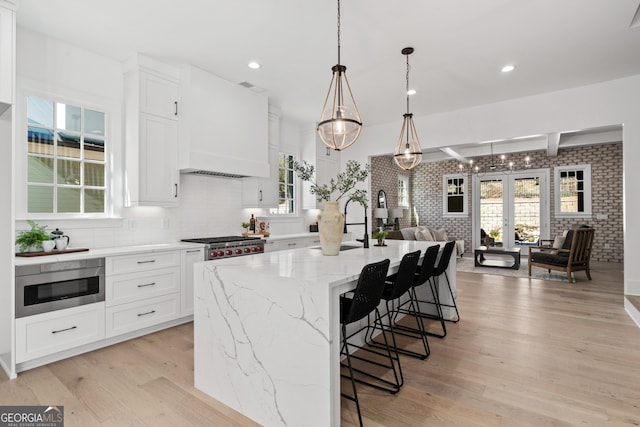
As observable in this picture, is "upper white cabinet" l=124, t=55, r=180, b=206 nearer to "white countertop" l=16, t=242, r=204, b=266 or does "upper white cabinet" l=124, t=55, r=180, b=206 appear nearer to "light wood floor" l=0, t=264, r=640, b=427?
"white countertop" l=16, t=242, r=204, b=266

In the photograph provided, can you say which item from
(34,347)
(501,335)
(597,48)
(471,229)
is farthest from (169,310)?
(471,229)

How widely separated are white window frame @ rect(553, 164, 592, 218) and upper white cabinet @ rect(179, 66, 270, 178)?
25.1 feet

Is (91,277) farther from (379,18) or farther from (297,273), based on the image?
(379,18)

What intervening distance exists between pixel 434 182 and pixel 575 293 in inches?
226

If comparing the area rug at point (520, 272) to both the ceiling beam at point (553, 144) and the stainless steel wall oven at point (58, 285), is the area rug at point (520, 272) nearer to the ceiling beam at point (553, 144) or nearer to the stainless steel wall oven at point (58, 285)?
the ceiling beam at point (553, 144)

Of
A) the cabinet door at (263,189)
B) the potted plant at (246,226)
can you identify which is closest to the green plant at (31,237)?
the potted plant at (246,226)

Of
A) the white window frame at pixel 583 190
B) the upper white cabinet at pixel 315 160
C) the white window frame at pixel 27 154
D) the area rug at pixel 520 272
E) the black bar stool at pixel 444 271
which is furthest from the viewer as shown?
the white window frame at pixel 583 190

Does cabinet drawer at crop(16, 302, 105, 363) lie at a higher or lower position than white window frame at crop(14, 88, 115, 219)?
lower

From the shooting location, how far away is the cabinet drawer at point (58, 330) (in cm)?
258

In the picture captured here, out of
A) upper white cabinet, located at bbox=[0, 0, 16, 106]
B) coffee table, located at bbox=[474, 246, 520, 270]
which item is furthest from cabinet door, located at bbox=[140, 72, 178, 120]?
coffee table, located at bbox=[474, 246, 520, 270]

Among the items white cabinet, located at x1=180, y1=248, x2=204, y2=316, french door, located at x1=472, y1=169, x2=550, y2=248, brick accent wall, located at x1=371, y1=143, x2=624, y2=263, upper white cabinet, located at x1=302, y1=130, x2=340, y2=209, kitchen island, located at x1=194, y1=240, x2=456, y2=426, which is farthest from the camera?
french door, located at x1=472, y1=169, x2=550, y2=248

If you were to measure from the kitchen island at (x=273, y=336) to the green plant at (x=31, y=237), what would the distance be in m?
1.66

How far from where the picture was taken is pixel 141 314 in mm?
3320

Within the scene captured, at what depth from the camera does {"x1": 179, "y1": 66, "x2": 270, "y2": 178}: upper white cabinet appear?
3.90m
